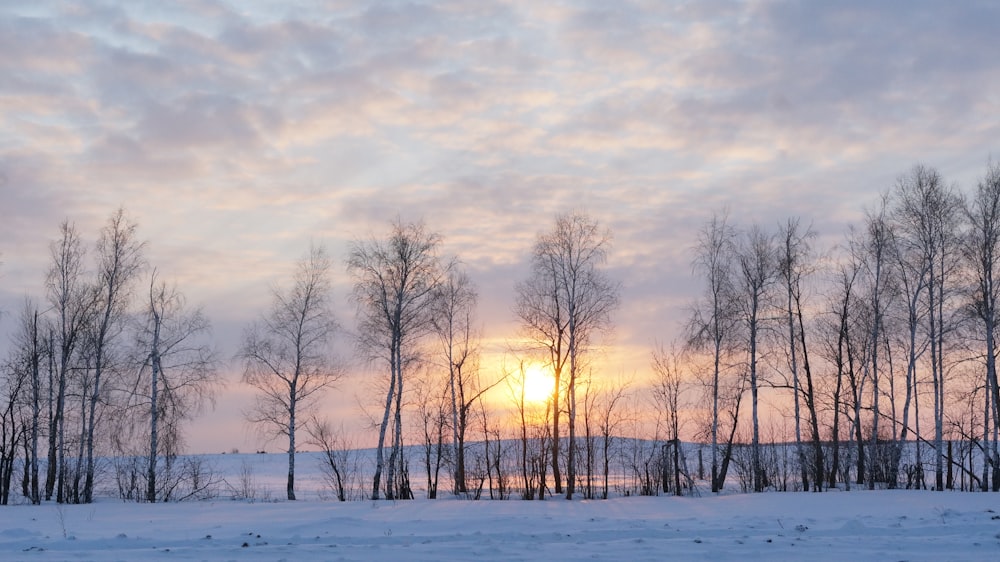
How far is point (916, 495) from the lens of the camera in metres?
24.8

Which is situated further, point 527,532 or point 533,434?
point 533,434

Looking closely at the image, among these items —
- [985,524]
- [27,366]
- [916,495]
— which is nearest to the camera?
[985,524]

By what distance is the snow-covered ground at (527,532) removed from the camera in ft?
45.1

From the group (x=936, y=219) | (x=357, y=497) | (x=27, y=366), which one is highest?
(x=936, y=219)

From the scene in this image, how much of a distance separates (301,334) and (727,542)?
2147cm

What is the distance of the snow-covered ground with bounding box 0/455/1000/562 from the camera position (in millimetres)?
13750

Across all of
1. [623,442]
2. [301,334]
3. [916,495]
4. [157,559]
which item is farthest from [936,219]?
[157,559]

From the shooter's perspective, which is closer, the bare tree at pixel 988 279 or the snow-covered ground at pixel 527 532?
the snow-covered ground at pixel 527 532

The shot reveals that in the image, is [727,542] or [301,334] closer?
[727,542]

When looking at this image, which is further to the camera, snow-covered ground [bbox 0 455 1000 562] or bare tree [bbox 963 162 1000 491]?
bare tree [bbox 963 162 1000 491]

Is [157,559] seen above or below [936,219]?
below

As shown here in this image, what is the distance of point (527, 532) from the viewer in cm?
1639

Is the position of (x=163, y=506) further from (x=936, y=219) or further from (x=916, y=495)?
(x=936, y=219)

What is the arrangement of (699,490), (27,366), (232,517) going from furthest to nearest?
(699,490) → (27,366) → (232,517)
